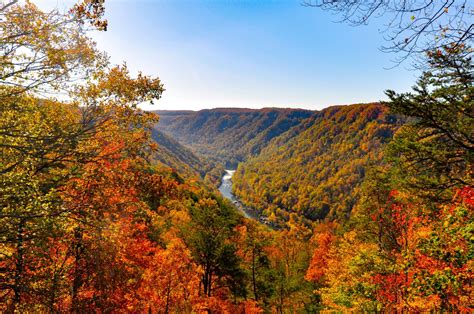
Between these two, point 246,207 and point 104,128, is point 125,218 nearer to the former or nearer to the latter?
point 104,128

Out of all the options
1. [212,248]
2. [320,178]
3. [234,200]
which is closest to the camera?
[212,248]

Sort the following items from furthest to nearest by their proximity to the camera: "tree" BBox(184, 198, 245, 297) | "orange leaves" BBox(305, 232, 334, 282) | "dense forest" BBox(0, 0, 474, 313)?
"orange leaves" BBox(305, 232, 334, 282) < "tree" BBox(184, 198, 245, 297) < "dense forest" BBox(0, 0, 474, 313)

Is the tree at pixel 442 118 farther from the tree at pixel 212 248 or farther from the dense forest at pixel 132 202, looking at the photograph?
the tree at pixel 212 248

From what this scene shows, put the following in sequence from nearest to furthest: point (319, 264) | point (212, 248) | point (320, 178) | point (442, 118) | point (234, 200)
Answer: point (442, 118) < point (212, 248) < point (319, 264) < point (234, 200) < point (320, 178)

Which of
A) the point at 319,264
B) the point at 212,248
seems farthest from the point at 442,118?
the point at 319,264

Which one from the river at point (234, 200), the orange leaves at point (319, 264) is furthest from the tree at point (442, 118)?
the river at point (234, 200)

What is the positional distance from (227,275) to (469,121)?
642 inches

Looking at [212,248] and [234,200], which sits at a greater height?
[212,248]

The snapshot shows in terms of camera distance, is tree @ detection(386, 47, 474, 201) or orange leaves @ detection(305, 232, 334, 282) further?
orange leaves @ detection(305, 232, 334, 282)

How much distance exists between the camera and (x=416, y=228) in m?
13.0

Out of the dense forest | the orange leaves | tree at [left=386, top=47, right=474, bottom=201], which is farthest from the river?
tree at [left=386, top=47, right=474, bottom=201]

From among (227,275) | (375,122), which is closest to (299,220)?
(227,275)

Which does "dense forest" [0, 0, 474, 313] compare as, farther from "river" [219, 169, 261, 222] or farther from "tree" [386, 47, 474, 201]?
"river" [219, 169, 261, 222]

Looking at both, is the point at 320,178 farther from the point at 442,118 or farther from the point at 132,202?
the point at 132,202
